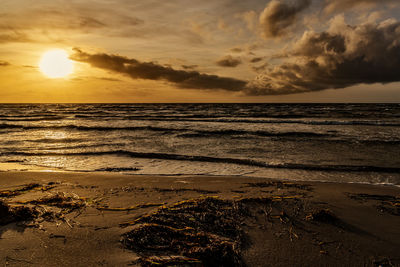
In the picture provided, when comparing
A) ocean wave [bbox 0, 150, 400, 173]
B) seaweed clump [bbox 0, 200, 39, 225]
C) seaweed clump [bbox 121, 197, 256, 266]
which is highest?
seaweed clump [bbox 0, 200, 39, 225]

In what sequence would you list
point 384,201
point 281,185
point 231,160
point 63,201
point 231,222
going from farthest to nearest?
point 231,160 < point 281,185 < point 384,201 < point 63,201 < point 231,222

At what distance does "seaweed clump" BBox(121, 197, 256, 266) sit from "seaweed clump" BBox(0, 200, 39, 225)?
1.89 metres

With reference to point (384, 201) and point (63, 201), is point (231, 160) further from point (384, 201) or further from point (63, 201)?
point (63, 201)

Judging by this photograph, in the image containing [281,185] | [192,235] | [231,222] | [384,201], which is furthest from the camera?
[281,185]

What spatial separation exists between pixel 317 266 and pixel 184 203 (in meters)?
2.62

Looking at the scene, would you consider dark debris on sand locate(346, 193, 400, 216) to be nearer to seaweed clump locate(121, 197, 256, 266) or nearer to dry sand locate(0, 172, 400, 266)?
dry sand locate(0, 172, 400, 266)

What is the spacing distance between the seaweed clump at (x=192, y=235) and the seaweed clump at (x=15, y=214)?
189 centimetres

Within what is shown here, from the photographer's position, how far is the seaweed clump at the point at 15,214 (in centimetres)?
373

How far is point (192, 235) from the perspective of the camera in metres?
3.32

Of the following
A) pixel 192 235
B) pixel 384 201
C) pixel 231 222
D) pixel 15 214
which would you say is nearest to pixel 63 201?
pixel 15 214

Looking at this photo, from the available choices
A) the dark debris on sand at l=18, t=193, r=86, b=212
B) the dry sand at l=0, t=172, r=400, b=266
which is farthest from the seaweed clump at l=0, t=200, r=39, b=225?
the dark debris on sand at l=18, t=193, r=86, b=212

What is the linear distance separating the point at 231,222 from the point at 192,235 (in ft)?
2.68

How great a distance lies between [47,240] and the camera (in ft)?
10.8

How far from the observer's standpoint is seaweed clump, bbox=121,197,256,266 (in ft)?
9.22
